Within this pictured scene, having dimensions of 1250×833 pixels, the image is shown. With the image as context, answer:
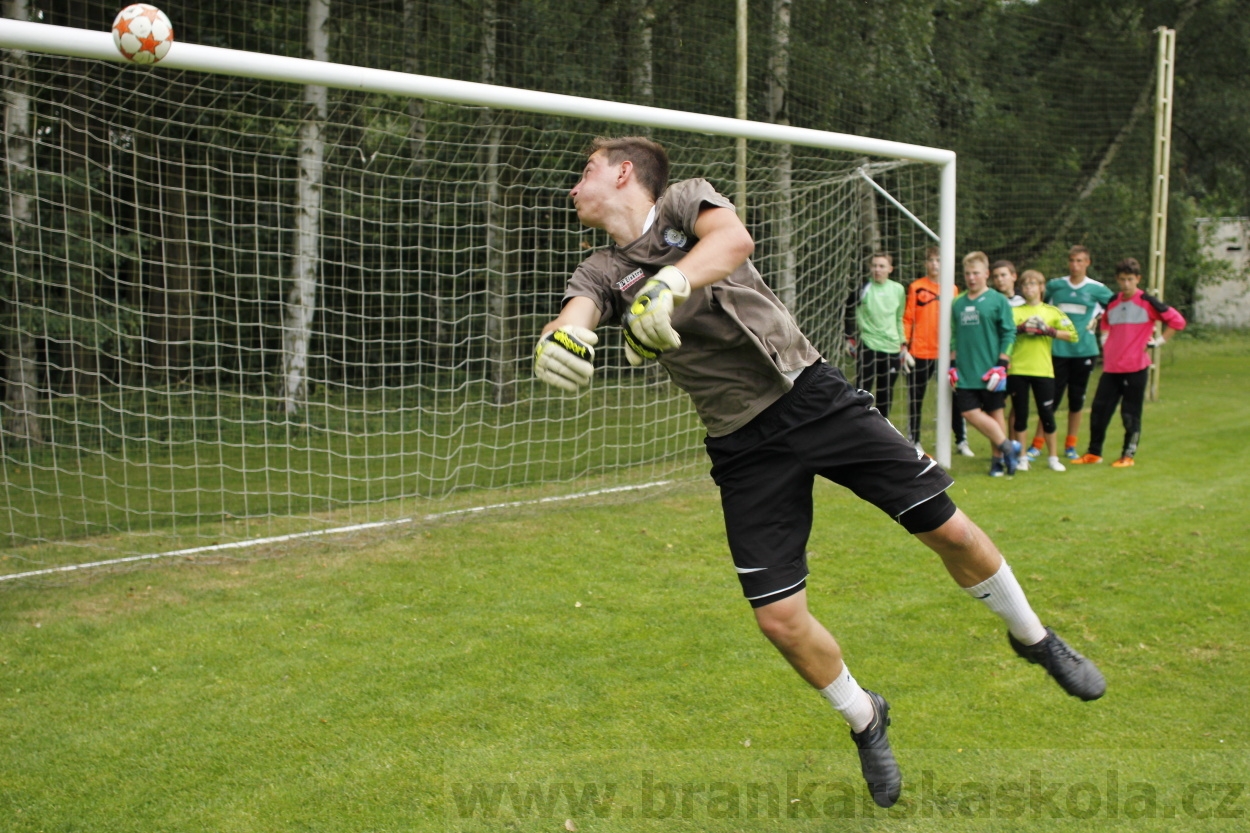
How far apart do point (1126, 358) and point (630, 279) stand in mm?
7508

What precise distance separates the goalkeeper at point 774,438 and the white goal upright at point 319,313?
2737 millimetres

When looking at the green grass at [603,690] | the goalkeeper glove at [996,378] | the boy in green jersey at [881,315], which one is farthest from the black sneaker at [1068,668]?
the boy in green jersey at [881,315]

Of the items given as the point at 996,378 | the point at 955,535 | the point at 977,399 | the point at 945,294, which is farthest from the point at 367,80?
the point at 977,399

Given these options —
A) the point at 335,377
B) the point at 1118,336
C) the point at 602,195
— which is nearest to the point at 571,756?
the point at 602,195

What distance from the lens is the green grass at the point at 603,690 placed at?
340 centimetres

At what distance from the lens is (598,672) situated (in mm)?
4539

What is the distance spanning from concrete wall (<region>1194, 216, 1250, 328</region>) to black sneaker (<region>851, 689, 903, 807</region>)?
27.6 m

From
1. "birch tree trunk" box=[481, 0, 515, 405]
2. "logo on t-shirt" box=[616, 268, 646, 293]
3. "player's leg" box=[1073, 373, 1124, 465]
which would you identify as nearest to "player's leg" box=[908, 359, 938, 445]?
"player's leg" box=[1073, 373, 1124, 465]

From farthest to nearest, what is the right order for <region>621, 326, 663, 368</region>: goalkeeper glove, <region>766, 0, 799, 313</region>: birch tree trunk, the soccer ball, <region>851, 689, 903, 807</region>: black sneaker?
<region>766, 0, 799, 313</region>: birch tree trunk, the soccer ball, <region>851, 689, 903, 807</region>: black sneaker, <region>621, 326, 663, 368</region>: goalkeeper glove

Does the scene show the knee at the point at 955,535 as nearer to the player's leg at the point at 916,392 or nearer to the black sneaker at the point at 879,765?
the black sneaker at the point at 879,765

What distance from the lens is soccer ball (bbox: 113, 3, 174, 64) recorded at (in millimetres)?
4129

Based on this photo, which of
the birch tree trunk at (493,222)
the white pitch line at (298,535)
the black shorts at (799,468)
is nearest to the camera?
the black shorts at (799,468)

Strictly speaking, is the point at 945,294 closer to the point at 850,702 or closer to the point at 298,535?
the point at 298,535

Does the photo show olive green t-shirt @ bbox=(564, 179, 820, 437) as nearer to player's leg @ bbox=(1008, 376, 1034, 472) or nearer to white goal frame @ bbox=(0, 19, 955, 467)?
white goal frame @ bbox=(0, 19, 955, 467)
